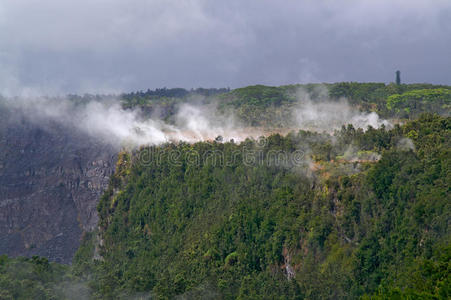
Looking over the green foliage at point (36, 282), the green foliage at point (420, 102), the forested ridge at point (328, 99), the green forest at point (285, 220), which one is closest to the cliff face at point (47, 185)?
the forested ridge at point (328, 99)

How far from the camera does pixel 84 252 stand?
5802 inches

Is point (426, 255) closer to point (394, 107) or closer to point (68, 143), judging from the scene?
point (394, 107)

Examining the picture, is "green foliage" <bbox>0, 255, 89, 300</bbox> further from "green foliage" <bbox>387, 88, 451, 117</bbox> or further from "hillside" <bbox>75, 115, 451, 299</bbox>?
"green foliage" <bbox>387, 88, 451, 117</bbox>

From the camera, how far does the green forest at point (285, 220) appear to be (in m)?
84.1

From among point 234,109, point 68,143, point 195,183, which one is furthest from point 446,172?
point 68,143

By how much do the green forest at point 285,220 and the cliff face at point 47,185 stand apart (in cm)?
2831

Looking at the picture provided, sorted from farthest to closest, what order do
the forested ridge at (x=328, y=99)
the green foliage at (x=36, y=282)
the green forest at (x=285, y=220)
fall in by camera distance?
the forested ridge at (x=328, y=99)
the green foliage at (x=36, y=282)
the green forest at (x=285, y=220)

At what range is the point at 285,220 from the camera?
324 feet

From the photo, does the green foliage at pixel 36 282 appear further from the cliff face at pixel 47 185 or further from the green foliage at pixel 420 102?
the cliff face at pixel 47 185

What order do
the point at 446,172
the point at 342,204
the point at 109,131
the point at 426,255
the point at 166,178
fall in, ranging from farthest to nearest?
the point at 109,131 < the point at 166,178 < the point at 342,204 < the point at 446,172 < the point at 426,255

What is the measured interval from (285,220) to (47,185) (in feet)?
288

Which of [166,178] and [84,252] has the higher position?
[166,178]

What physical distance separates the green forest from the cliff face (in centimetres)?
2831

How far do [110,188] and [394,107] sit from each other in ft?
148
